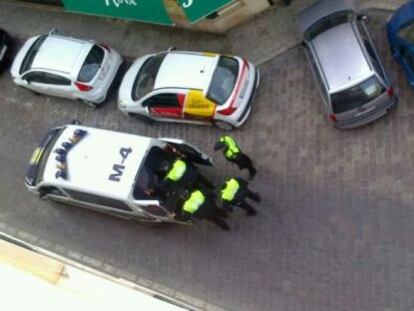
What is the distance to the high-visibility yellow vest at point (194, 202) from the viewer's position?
37.3 ft

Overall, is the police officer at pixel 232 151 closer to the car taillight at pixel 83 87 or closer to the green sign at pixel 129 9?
the green sign at pixel 129 9

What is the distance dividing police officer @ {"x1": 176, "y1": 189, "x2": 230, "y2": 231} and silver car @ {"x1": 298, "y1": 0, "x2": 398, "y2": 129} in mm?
3004

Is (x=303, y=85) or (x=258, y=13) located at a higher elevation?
(x=258, y=13)

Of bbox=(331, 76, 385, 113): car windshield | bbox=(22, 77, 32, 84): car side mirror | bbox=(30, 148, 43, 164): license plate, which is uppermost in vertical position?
bbox=(22, 77, 32, 84): car side mirror

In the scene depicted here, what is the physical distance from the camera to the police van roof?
12430 mm

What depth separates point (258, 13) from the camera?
1502 centimetres

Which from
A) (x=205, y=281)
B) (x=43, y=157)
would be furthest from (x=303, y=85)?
(x=43, y=157)

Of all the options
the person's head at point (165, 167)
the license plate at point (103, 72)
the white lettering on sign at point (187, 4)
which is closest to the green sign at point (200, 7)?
the white lettering on sign at point (187, 4)

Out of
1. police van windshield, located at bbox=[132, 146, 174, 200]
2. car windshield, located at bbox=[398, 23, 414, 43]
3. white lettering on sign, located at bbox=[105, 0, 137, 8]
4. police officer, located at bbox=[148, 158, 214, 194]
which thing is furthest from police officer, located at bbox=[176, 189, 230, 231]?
Result: car windshield, located at bbox=[398, 23, 414, 43]

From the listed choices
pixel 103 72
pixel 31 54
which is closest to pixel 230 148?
pixel 103 72

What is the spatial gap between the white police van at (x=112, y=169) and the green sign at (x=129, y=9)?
2875 millimetres

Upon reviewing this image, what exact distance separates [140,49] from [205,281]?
20.6 ft

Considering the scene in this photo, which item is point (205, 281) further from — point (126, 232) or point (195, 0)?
point (195, 0)

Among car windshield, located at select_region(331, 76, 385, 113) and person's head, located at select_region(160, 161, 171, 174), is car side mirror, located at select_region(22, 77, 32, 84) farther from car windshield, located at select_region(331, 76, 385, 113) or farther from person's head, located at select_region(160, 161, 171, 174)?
car windshield, located at select_region(331, 76, 385, 113)
